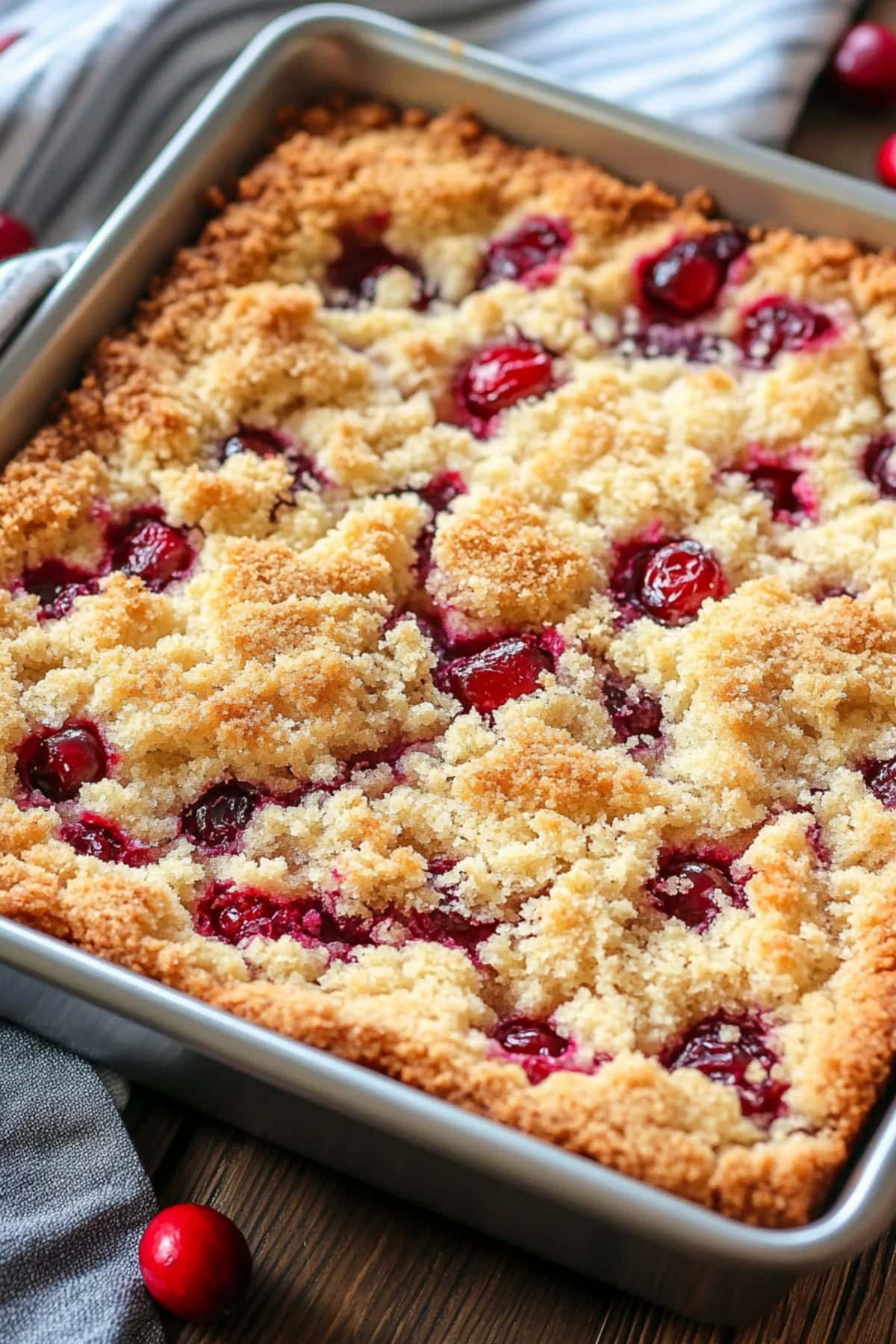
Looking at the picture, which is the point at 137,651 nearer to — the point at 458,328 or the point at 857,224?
the point at 458,328

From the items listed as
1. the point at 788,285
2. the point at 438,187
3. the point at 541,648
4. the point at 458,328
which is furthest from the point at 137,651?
the point at 788,285

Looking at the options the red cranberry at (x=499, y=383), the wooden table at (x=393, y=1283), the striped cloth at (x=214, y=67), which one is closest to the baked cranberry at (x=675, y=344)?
the red cranberry at (x=499, y=383)

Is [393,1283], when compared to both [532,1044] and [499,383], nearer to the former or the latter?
[532,1044]

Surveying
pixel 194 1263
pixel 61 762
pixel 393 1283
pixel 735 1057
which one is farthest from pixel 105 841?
pixel 735 1057

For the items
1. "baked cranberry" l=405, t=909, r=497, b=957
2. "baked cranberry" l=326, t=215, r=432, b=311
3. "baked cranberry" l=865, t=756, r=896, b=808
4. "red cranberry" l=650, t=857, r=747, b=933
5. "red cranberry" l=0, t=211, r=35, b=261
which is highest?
"red cranberry" l=0, t=211, r=35, b=261

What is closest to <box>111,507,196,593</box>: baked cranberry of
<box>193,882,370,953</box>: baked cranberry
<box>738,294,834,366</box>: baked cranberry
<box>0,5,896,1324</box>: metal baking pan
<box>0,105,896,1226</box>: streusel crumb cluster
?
<box>0,105,896,1226</box>: streusel crumb cluster

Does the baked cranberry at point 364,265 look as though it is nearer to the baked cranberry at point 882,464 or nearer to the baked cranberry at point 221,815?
the baked cranberry at point 882,464

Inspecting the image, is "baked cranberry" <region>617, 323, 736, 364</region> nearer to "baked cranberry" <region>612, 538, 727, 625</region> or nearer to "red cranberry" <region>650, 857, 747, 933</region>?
"baked cranberry" <region>612, 538, 727, 625</region>
